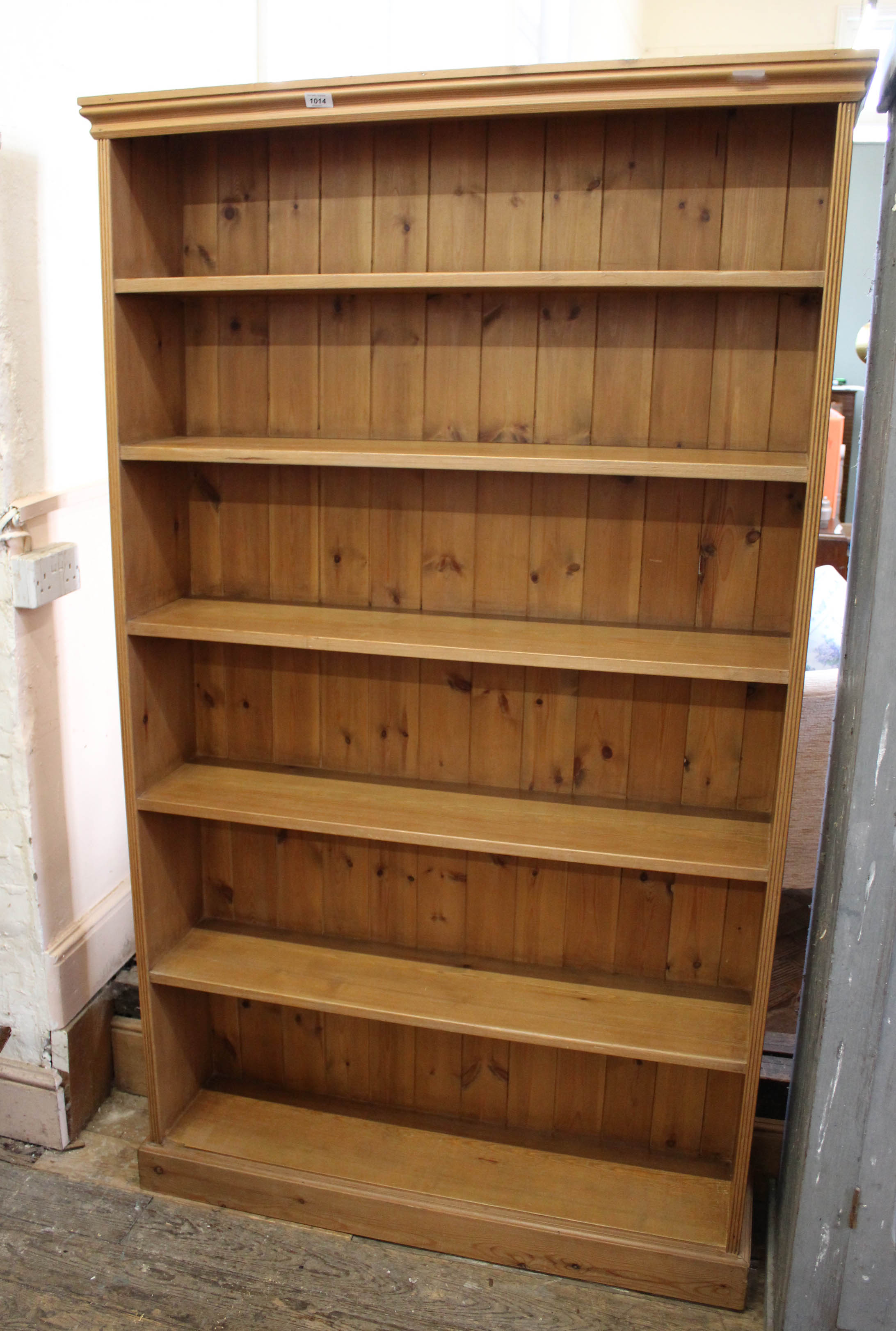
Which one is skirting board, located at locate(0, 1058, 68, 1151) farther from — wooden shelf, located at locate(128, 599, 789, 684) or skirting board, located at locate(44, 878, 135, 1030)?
wooden shelf, located at locate(128, 599, 789, 684)

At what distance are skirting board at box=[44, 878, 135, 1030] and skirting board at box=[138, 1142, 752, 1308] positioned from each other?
0.35 m

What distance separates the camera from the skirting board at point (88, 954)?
90.4 inches

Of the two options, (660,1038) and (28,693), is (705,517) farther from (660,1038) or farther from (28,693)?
(28,693)

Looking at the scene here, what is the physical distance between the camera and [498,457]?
1.81 metres

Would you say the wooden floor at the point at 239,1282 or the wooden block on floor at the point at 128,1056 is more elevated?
the wooden block on floor at the point at 128,1056

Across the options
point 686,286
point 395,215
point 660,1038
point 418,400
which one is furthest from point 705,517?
point 660,1038

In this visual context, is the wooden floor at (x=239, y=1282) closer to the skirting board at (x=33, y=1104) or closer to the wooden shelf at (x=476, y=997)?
the skirting board at (x=33, y=1104)

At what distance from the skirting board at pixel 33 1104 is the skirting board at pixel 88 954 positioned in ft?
0.39

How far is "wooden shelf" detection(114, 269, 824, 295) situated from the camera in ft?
5.41

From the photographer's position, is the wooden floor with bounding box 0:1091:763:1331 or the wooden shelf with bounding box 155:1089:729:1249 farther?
the wooden shelf with bounding box 155:1089:729:1249

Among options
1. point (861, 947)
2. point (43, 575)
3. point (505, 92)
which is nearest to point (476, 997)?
point (861, 947)

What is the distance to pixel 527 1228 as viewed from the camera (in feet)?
6.77

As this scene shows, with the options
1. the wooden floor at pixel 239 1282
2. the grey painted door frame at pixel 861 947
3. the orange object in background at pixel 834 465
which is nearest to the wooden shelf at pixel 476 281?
the grey painted door frame at pixel 861 947

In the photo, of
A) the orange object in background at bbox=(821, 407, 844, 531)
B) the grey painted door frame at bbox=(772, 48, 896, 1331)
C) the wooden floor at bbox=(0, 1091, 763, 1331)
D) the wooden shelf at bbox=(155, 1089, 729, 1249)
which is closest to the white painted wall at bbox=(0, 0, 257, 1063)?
the wooden floor at bbox=(0, 1091, 763, 1331)
